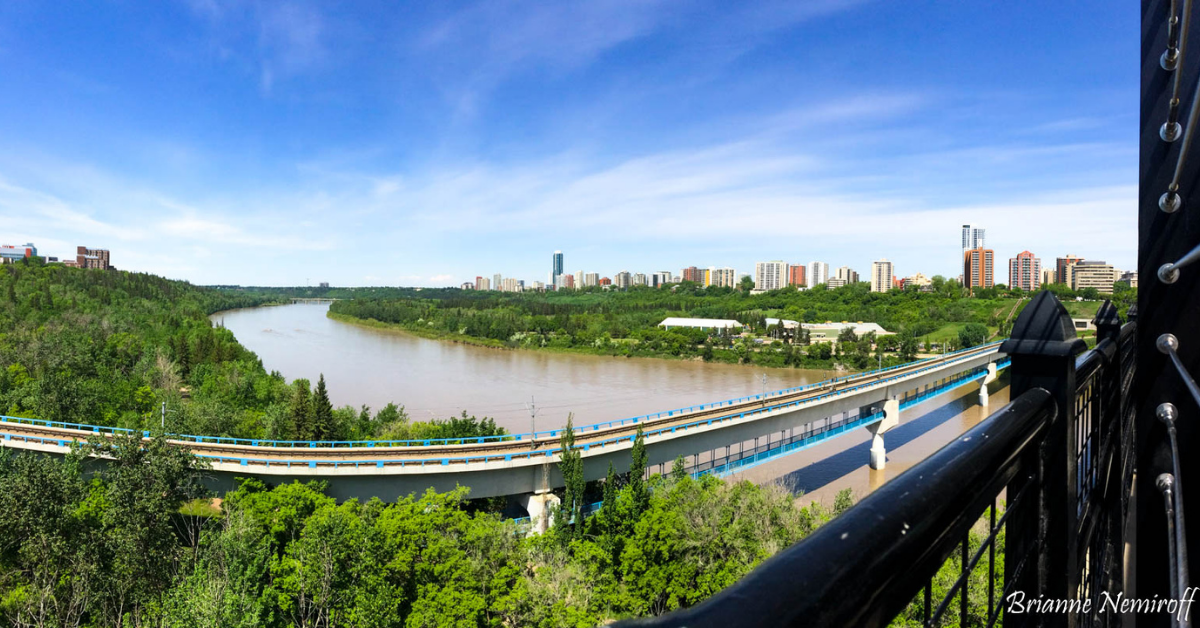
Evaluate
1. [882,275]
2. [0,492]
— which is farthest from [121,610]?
[882,275]

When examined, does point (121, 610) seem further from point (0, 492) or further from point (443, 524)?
point (443, 524)

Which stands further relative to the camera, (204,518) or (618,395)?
(618,395)

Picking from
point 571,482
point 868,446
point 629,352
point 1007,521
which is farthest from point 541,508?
point 629,352

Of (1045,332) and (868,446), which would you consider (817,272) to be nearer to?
(868,446)

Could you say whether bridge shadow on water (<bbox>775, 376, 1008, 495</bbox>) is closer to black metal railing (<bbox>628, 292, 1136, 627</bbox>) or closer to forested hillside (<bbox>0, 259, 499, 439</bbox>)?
forested hillside (<bbox>0, 259, 499, 439</bbox>)

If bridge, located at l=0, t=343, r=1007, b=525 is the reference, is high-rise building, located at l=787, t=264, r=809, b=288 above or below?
above

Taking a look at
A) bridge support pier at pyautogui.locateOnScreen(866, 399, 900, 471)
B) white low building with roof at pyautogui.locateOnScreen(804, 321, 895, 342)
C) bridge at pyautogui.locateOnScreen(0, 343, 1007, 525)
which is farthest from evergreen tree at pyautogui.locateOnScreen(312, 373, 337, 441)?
white low building with roof at pyautogui.locateOnScreen(804, 321, 895, 342)

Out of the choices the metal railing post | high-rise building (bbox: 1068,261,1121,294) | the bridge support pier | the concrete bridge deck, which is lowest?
the bridge support pier

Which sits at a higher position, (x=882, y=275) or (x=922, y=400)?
(x=882, y=275)
